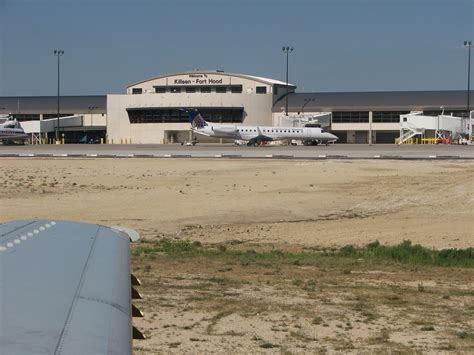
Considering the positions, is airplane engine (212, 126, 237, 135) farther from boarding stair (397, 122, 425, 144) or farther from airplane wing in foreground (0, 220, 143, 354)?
airplane wing in foreground (0, 220, 143, 354)

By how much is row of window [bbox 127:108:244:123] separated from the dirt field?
247ft

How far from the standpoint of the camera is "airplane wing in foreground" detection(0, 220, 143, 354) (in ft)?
12.2

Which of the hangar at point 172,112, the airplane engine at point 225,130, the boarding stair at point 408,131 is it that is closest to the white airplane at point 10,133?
the airplane engine at point 225,130

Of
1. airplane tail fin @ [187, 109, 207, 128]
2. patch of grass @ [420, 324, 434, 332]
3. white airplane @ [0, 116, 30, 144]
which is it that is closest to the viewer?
patch of grass @ [420, 324, 434, 332]

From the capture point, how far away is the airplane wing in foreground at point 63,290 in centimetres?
371

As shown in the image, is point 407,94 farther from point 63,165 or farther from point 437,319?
point 437,319

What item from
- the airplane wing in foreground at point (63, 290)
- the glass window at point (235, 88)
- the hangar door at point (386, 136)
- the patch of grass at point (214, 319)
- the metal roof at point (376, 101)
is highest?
the glass window at point (235, 88)

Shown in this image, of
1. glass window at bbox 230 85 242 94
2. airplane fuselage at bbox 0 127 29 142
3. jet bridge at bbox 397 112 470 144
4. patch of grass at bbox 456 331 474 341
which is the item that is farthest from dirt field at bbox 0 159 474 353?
glass window at bbox 230 85 242 94

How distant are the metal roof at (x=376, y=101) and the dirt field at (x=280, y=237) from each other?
7846cm

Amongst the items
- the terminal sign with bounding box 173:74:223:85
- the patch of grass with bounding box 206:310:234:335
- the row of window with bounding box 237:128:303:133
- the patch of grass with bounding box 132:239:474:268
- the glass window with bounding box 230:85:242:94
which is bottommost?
the patch of grass with bounding box 132:239:474:268

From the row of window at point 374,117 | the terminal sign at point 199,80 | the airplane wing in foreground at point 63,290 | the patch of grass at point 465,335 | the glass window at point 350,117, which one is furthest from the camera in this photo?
the terminal sign at point 199,80

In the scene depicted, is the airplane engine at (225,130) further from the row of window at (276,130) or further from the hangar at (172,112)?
the hangar at (172,112)

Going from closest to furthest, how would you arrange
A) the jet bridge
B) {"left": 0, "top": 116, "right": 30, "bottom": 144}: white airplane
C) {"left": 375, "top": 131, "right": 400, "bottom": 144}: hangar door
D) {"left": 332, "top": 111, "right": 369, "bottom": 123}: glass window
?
{"left": 0, "top": 116, "right": 30, "bottom": 144}: white airplane → the jet bridge → {"left": 375, "top": 131, "right": 400, "bottom": 144}: hangar door → {"left": 332, "top": 111, "right": 369, "bottom": 123}: glass window

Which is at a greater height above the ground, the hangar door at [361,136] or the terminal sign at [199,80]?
the terminal sign at [199,80]
